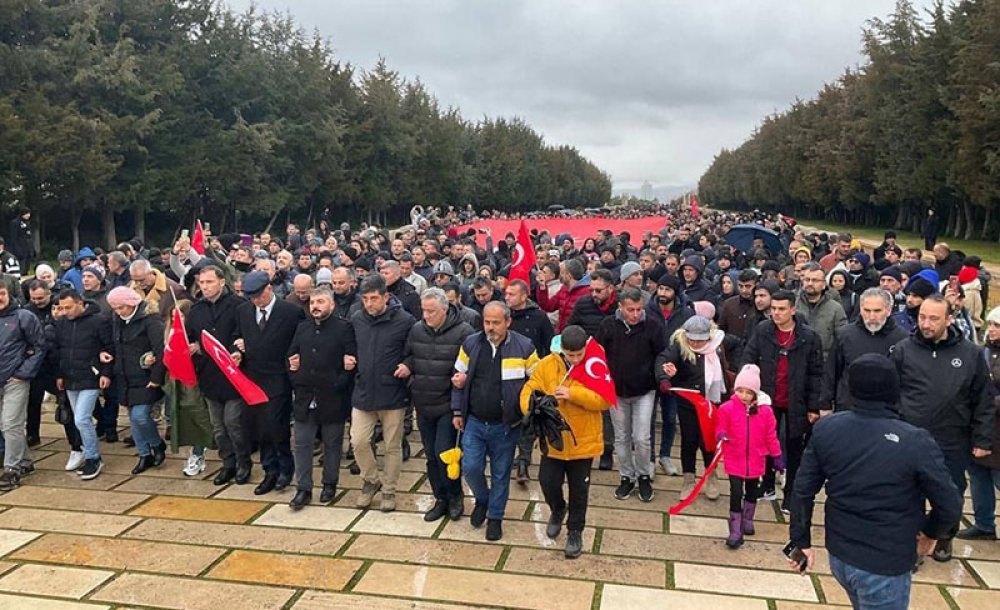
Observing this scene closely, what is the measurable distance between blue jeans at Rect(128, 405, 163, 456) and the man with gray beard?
5.95 metres

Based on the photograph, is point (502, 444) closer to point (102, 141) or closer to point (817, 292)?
point (817, 292)

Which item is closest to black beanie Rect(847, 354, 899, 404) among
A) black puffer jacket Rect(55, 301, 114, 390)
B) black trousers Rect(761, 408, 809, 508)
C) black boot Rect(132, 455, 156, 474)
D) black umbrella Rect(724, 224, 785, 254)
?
black trousers Rect(761, 408, 809, 508)

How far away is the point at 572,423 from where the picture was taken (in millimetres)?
5109

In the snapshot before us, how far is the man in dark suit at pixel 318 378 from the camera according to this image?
604 cm

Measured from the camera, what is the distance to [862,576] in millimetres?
3275

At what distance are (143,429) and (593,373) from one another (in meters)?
4.46

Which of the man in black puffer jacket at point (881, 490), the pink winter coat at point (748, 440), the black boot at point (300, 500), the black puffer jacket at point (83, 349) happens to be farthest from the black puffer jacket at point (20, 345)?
the man in black puffer jacket at point (881, 490)

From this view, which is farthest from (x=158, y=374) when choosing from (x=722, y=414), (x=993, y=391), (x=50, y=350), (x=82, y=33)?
(x=82, y=33)

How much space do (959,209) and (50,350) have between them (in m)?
41.2

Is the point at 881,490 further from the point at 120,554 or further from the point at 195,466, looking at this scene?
the point at 195,466

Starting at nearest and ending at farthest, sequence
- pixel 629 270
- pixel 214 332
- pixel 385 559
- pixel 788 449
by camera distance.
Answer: pixel 385 559, pixel 788 449, pixel 214 332, pixel 629 270

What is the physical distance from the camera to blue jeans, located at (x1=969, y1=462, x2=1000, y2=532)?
5.38m

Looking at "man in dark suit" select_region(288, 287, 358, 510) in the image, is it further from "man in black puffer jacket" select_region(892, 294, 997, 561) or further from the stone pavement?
"man in black puffer jacket" select_region(892, 294, 997, 561)

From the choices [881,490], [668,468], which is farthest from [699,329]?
[881,490]
